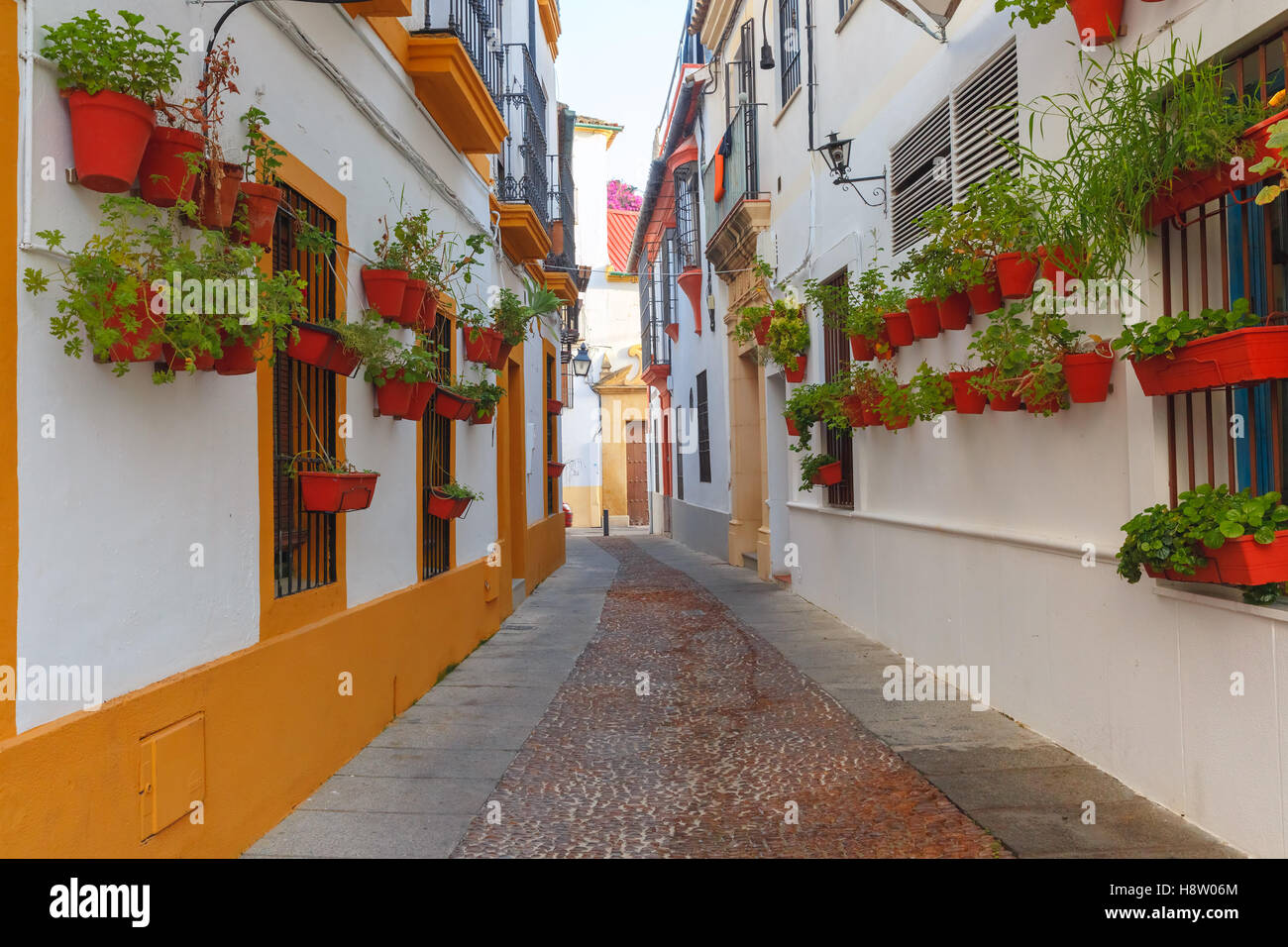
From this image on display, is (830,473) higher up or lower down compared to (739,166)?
lower down

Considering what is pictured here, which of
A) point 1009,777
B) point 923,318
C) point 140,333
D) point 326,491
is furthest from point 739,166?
point 140,333

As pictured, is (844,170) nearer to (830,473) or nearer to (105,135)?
(830,473)

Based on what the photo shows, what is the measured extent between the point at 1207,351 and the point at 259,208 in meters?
3.42

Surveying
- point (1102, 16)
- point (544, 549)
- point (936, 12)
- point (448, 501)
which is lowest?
point (544, 549)

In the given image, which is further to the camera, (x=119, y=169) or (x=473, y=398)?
(x=473, y=398)

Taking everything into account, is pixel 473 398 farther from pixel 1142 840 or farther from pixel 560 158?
pixel 560 158

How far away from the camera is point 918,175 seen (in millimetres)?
7363

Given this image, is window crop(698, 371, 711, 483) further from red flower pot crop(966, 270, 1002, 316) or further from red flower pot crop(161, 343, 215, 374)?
red flower pot crop(161, 343, 215, 374)

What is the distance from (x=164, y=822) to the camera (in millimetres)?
3377

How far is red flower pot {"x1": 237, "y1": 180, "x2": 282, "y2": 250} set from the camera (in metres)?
3.75

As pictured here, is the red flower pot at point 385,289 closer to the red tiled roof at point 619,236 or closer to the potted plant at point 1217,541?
the potted plant at point 1217,541

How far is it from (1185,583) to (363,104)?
4.95m

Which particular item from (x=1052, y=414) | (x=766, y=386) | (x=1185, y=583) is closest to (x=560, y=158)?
(x=766, y=386)

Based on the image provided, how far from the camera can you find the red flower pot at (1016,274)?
5008mm
